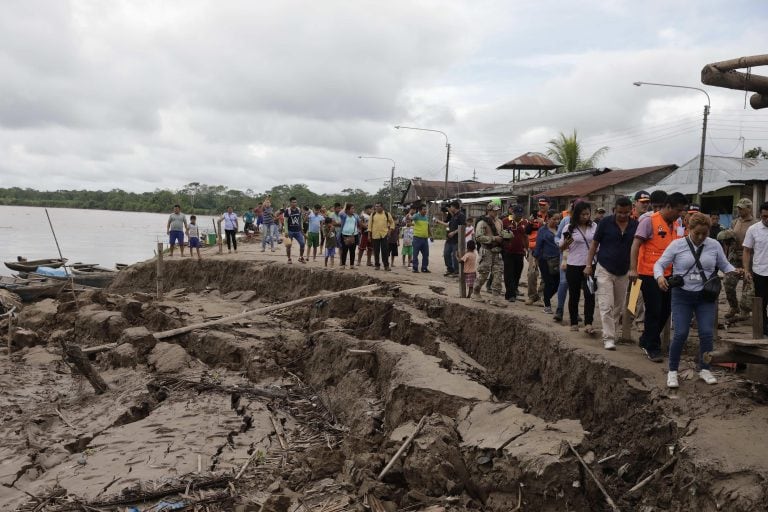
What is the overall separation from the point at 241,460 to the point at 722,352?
501 centimetres

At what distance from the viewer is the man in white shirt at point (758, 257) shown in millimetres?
6871

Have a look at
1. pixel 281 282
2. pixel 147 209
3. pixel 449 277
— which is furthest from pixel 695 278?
pixel 147 209

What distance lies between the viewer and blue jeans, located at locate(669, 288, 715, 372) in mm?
5504

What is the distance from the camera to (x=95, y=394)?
31.6 ft

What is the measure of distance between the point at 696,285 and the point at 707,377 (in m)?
0.82

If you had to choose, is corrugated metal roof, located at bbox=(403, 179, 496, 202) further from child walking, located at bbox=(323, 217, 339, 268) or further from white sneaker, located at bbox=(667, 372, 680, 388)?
white sneaker, located at bbox=(667, 372, 680, 388)

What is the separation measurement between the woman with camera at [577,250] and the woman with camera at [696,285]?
1.90m

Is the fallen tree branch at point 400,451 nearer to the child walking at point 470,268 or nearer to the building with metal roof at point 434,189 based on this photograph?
the child walking at point 470,268

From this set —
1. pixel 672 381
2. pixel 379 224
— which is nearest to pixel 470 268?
pixel 379 224

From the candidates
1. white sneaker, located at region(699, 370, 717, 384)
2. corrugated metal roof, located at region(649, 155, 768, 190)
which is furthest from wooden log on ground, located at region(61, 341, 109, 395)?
corrugated metal roof, located at region(649, 155, 768, 190)

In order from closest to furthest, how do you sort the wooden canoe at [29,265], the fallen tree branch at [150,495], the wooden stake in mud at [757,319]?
1. the wooden stake in mud at [757,319]
2. the fallen tree branch at [150,495]
3. the wooden canoe at [29,265]

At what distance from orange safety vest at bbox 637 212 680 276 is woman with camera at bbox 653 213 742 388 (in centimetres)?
79

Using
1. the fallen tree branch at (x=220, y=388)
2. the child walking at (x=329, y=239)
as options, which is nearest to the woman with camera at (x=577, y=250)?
the fallen tree branch at (x=220, y=388)

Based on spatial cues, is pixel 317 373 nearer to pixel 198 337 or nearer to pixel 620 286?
pixel 198 337
